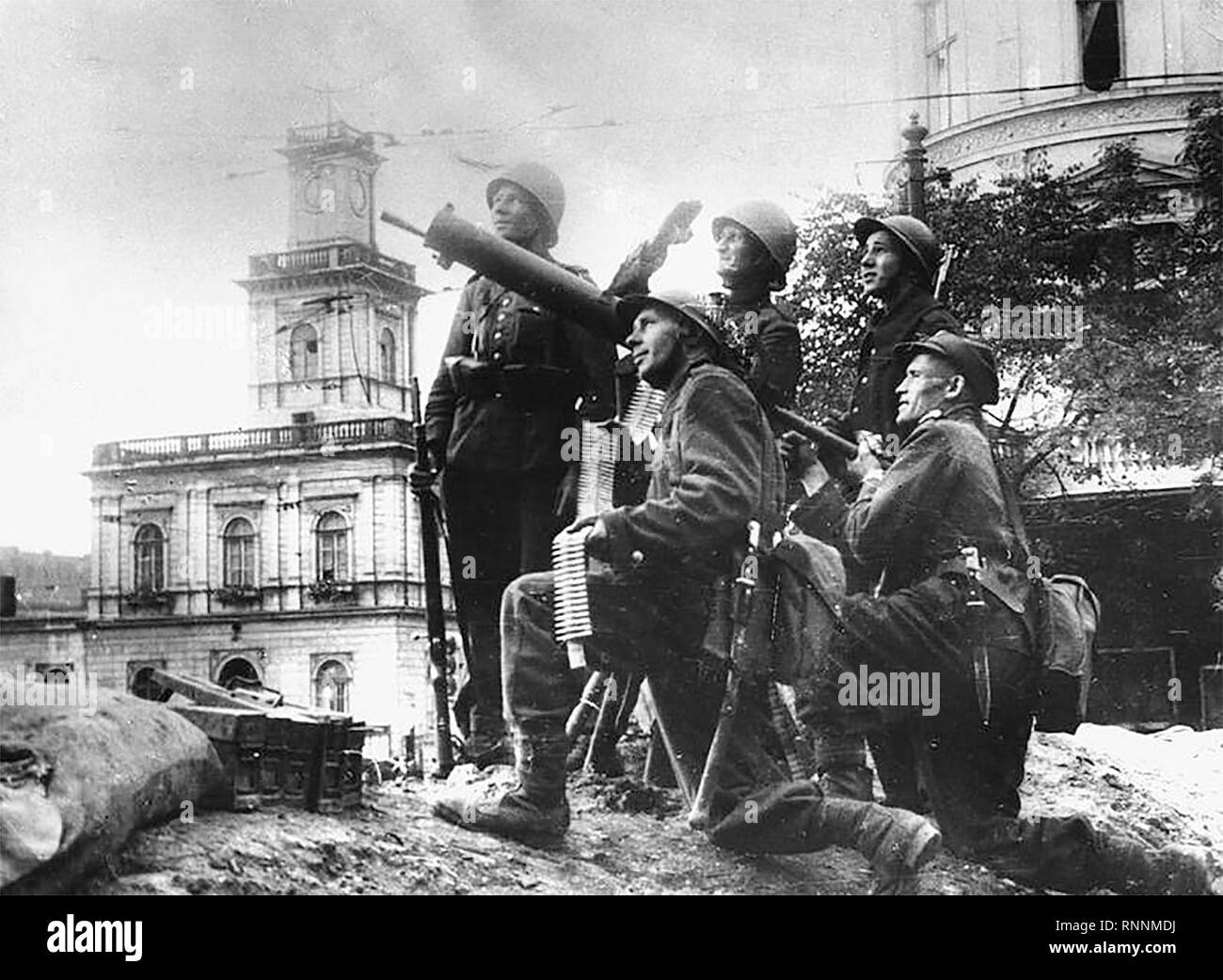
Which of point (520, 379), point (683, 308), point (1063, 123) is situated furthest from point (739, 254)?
point (1063, 123)

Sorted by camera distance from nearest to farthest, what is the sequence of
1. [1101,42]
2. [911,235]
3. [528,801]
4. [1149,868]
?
[528,801] → [1149,868] → [911,235] → [1101,42]

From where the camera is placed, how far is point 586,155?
22.8 ft

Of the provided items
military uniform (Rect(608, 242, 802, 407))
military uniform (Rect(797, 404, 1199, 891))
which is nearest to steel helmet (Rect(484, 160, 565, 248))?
military uniform (Rect(608, 242, 802, 407))

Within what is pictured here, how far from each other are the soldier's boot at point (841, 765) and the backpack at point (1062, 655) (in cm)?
80

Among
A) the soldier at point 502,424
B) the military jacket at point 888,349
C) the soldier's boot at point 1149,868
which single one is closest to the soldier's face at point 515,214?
the soldier at point 502,424

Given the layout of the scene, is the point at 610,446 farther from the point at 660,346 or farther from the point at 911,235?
the point at 911,235

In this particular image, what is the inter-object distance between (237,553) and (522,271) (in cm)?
157

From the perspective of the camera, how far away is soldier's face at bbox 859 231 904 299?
23.4ft

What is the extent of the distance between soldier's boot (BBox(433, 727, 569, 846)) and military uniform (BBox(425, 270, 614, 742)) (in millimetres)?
385

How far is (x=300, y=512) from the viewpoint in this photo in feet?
22.2

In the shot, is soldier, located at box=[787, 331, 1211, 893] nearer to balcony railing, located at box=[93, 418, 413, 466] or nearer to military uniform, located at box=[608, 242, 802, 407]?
military uniform, located at box=[608, 242, 802, 407]

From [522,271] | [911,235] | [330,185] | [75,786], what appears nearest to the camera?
[75,786]
